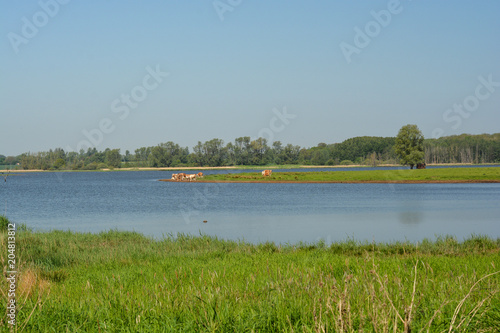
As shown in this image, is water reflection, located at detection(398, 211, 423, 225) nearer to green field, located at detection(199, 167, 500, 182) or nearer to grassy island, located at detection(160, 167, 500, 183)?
grassy island, located at detection(160, 167, 500, 183)

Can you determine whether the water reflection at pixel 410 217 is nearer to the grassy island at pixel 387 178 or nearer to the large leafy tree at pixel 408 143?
the grassy island at pixel 387 178

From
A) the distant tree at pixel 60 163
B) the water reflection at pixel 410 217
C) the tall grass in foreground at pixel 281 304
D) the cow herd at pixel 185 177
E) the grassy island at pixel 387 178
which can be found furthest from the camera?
the distant tree at pixel 60 163

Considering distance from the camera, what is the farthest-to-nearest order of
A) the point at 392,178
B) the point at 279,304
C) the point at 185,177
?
the point at 185,177 < the point at 392,178 < the point at 279,304

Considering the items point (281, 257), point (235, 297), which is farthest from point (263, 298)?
point (281, 257)

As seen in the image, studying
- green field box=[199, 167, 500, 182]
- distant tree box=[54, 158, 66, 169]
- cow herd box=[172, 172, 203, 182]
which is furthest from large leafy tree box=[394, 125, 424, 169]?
distant tree box=[54, 158, 66, 169]

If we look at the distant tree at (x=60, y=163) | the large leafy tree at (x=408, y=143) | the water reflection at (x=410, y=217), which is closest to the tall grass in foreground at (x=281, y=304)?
the water reflection at (x=410, y=217)

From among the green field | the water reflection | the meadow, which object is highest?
the meadow

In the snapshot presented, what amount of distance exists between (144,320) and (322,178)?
3259 inches

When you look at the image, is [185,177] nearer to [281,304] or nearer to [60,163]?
[281,304]

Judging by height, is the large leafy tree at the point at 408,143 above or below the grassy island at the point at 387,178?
above

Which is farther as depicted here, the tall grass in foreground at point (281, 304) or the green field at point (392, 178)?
the green field at point (392, 178)

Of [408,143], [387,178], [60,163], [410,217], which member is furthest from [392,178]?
[60,163]

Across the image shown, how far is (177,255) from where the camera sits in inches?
589

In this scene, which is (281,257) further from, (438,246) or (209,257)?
(438,246)
